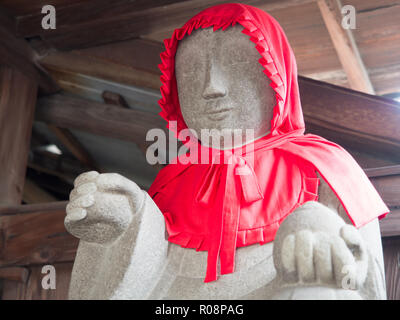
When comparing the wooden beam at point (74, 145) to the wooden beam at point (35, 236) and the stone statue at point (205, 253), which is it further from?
the stone statue at point (205, 253)

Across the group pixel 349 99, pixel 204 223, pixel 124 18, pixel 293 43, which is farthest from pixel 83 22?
pixel 204 223

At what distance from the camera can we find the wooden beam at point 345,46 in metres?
2.55

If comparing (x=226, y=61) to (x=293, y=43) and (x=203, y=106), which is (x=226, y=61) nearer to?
(x=203, y=106)

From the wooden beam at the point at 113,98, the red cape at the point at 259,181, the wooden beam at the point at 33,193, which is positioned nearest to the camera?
the red cape at the point at 259,181

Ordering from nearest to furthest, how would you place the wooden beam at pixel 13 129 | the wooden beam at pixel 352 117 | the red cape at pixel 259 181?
the red cape at pixel 259 181 < the wooden beam at pixel 352 117 < the wooden beam at pixel 13 129

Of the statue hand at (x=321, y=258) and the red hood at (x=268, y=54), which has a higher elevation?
the red hood at (x=268, y=54)

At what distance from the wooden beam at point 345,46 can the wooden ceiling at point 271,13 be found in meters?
0.04

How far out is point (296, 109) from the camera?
1795 mm

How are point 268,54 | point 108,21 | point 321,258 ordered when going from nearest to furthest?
1. point 321,258
2. point 268,54
3. point 108,21

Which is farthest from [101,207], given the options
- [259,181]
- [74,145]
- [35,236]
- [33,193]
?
[33,193]

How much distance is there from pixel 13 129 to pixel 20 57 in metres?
0.38

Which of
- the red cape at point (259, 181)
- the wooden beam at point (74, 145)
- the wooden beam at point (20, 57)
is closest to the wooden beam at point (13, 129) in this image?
the wooden beam at point (20, 57)

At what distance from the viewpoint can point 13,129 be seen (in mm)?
2984

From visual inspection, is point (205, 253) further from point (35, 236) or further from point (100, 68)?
point (100, 68)
